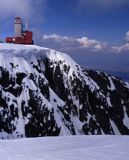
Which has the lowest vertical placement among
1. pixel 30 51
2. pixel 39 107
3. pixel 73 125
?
pixel 73 125

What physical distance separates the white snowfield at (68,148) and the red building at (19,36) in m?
87.6

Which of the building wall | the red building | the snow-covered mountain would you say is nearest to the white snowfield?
the snow-covered mountain

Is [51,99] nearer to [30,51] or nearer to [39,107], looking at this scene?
[39,107]

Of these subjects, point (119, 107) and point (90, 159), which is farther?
point (119, 107)

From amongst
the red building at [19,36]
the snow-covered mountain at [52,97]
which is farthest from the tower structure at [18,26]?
the snow-covered mountain at [52,97]

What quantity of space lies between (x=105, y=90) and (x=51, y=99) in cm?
2314

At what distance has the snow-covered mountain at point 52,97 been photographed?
77.5 meters

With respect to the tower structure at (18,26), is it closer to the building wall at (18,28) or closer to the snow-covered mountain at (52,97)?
the building wall at (18,28)

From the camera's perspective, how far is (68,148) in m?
10.0

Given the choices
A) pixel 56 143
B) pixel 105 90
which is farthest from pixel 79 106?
pixel 56 143

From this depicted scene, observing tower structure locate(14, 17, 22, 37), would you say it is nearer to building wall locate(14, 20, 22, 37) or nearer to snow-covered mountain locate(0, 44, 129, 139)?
building wall locate(14, 20, 22, 37)

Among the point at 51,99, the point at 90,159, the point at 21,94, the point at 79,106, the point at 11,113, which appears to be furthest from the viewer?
the point at 79,106

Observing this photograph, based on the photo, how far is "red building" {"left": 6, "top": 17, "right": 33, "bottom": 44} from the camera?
96.9m

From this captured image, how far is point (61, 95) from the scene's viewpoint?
299 ft
